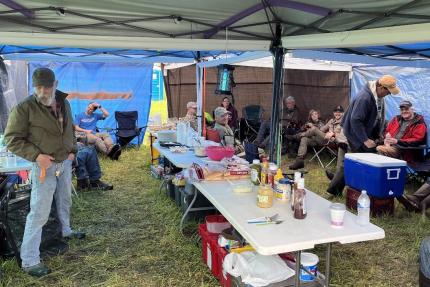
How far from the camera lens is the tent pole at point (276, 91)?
3.37m

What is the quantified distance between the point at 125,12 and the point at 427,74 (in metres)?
4.94

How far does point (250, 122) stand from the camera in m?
7.25

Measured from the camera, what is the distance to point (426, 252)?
216 centimetres

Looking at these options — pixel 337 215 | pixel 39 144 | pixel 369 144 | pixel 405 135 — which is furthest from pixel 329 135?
pixel 39 144

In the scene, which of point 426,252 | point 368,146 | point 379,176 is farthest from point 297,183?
point 368,146

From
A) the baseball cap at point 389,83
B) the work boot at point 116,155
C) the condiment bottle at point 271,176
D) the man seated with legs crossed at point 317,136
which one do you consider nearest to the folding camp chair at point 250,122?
the man seated with legs crossed at point 317,136

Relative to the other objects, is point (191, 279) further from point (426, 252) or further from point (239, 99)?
point (239, 99)

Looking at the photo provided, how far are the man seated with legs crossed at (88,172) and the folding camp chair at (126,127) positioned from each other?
96.4 inches

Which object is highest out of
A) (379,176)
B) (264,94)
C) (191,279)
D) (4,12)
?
(4,12)

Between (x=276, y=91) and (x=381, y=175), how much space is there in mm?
1252

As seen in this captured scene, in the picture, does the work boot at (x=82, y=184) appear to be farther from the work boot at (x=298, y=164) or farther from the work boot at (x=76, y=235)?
the work boot at (x=298, y=164)

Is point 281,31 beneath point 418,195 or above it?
above

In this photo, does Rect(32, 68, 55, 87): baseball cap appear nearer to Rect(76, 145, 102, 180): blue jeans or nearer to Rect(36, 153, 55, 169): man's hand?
Rect(36, 153, 55, 169): man's hand

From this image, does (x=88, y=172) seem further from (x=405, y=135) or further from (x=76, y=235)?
(x=405, y=135)
